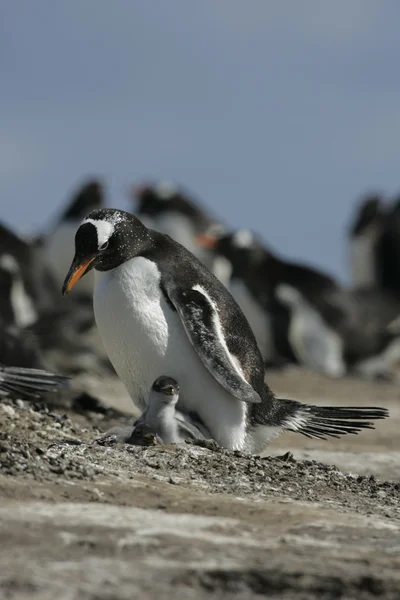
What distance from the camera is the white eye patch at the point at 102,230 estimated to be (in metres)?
6.85

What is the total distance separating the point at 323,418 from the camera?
7.27 metres

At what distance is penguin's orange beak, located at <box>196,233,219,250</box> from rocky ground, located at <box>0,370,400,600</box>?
12801mm

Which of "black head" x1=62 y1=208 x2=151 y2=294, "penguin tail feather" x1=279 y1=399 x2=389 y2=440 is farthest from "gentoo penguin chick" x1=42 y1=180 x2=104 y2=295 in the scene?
"black head" x1=62 y1=208 x2=151 y2=294

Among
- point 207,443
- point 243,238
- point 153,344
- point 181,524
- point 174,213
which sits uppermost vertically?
point 174,213

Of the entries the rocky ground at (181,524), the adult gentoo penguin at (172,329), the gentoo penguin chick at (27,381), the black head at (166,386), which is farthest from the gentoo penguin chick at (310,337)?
the black head at (166,386)

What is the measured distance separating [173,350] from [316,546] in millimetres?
2391

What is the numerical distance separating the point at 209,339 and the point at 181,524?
7.13 feet

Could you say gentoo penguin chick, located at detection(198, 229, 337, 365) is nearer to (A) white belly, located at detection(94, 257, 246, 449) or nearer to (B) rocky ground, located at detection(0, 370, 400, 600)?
(B) rocky ground, located at detection(0, 370, 400, 600)

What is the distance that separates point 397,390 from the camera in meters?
14.3

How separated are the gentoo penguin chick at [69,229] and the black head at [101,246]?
13.1 metres

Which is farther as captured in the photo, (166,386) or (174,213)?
(174,213)

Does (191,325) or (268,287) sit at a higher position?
(268,287)

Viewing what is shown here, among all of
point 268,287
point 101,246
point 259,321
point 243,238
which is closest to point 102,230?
point 101,246

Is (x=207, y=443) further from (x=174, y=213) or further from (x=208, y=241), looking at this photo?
(x=174, y=213)
